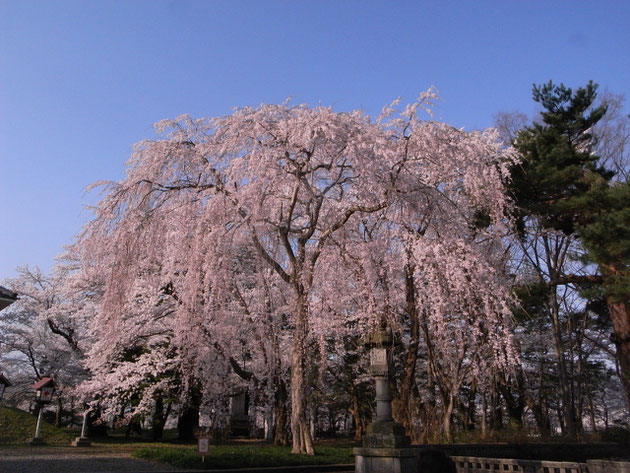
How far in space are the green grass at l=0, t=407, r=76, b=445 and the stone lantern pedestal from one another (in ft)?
45.7

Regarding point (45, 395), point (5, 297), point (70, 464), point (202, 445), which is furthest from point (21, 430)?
point (5, 297)

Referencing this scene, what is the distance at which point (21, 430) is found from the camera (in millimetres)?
19031

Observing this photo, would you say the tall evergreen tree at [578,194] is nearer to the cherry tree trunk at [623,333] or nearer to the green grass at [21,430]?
the cherry tree trunk at [623,333]

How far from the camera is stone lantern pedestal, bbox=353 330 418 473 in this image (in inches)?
335

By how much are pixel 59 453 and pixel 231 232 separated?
8655mm

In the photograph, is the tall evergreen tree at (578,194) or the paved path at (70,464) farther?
the tall evergreen tree at (578,194)

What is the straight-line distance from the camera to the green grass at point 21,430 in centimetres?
1805

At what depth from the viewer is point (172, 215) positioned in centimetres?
1117

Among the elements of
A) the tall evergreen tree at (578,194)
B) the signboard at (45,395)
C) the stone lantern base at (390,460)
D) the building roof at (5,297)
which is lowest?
the stone lantern base at (390,460)

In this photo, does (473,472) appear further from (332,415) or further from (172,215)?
(332,415)

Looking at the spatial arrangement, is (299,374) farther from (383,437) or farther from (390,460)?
(390,460)

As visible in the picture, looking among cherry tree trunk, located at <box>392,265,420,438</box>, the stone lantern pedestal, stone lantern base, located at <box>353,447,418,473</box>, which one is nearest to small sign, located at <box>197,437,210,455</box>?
the stone lantern pedestal

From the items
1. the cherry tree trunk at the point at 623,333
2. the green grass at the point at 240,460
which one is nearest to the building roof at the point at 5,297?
the green grass at the point at 240,460

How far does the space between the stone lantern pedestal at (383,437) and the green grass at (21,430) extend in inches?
549
